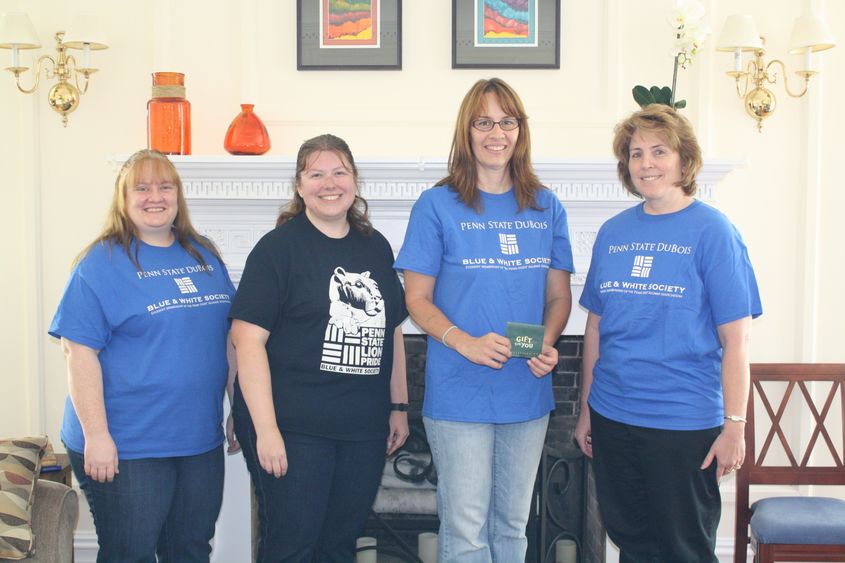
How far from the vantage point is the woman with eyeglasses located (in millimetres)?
1883

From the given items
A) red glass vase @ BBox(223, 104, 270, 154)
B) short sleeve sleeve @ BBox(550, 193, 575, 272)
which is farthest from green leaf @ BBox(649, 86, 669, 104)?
red glass vase @ BBox(223, 104, 270, 154)

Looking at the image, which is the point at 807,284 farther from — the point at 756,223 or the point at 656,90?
the point at 656,90

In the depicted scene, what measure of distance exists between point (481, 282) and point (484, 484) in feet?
1.61

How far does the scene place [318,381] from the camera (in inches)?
73.9

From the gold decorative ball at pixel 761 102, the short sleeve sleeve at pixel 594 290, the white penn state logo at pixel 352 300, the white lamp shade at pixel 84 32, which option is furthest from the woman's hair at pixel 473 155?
the white lamp shade at pixel 84 32

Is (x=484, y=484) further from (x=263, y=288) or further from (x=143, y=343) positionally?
(x=143, y=343)

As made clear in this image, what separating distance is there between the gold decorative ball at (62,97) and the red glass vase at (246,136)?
62 cm

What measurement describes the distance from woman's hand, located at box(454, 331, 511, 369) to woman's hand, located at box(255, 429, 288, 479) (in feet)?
1.59

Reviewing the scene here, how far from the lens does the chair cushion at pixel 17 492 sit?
202 centimetres

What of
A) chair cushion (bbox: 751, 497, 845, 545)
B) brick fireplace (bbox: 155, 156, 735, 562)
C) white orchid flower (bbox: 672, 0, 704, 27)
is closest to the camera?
chair cushion (bbox: 751, 497, 845, 545)

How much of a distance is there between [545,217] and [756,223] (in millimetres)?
1328

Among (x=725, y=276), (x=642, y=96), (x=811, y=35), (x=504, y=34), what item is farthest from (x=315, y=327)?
(x=811, y=35)

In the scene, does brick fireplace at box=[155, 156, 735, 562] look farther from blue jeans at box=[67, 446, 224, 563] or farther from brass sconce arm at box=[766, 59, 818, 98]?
blue jeans at box=[67, 446, 224, 563]

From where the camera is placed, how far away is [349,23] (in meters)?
2.85
